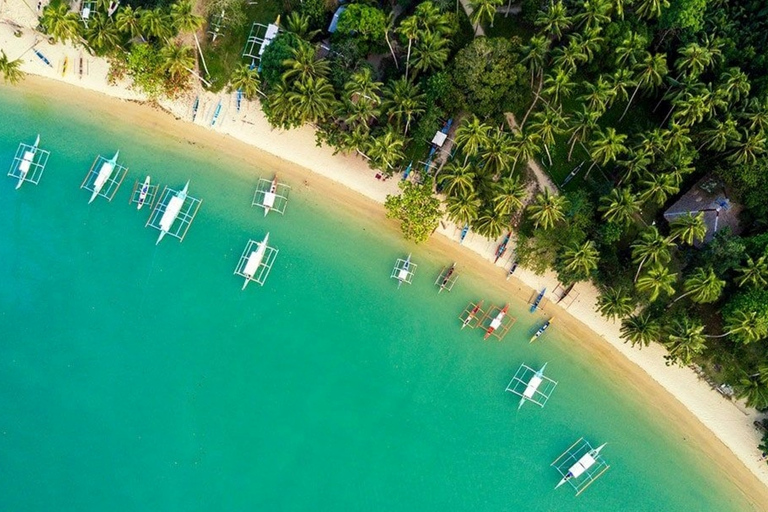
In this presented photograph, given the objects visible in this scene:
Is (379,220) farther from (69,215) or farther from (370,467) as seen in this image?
(69,215)

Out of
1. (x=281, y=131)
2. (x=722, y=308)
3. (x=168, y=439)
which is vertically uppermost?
Answer: (x=722, y=308)

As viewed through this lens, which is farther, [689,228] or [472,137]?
[472,137]

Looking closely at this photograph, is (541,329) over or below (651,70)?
below

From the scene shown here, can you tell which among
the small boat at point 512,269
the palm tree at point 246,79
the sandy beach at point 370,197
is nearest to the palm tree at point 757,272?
the sandy beach at point 370,197

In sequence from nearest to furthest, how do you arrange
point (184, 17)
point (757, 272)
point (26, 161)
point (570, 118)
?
1. point (757, 272)
2. point (184, 17)
3. point (570, 118)
4. point (26, 161)

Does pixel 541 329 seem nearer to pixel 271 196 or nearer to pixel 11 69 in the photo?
pixel 271 196

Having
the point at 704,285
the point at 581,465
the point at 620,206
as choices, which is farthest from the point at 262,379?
the point at 704,285

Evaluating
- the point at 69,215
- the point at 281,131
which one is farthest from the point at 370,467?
the point at 69,215

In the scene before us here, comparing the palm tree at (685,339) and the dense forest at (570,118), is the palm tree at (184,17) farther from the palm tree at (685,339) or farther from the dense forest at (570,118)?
the palm tree at (685,339)
